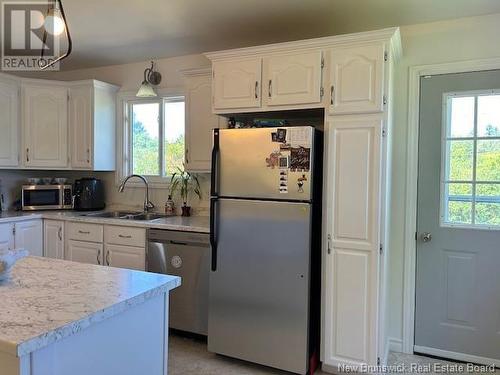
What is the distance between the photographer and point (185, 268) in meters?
3.05

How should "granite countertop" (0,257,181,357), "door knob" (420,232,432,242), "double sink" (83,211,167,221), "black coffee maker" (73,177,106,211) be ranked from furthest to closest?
"black coffee maker" (73,177,106,211), "double sink" (83,211,167,221), "door knob" (420,232,432,242), "granite countertop" (0,257,181,357)

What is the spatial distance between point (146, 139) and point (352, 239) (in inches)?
98.1

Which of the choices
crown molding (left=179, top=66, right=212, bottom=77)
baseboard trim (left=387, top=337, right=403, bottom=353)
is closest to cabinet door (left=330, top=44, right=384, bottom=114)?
crown molding (left=179, top=66, right=212, bottom=77)

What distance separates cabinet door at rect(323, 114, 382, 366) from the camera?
2.43 metres

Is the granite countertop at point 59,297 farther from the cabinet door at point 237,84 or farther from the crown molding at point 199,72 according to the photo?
the crown molding at point 199,72

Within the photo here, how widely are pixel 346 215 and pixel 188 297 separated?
4.72 ft

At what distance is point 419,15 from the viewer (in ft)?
8.71

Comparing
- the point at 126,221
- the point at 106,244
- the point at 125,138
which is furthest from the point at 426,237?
the point at 125,138

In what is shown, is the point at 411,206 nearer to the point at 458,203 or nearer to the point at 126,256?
the point at 458,203

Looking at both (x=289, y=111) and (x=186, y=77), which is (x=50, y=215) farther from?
(x=289, y=111)

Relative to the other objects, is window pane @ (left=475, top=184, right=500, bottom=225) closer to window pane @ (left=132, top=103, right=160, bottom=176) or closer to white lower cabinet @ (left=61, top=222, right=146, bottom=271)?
white lower cabinet @ (left=61, top=222, right=146, bottom=271)

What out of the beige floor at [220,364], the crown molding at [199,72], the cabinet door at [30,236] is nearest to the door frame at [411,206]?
the beige floor at [220,364]

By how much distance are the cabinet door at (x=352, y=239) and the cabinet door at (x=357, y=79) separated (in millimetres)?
81

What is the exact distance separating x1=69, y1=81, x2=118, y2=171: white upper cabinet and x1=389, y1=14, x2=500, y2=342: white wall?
2824mm
